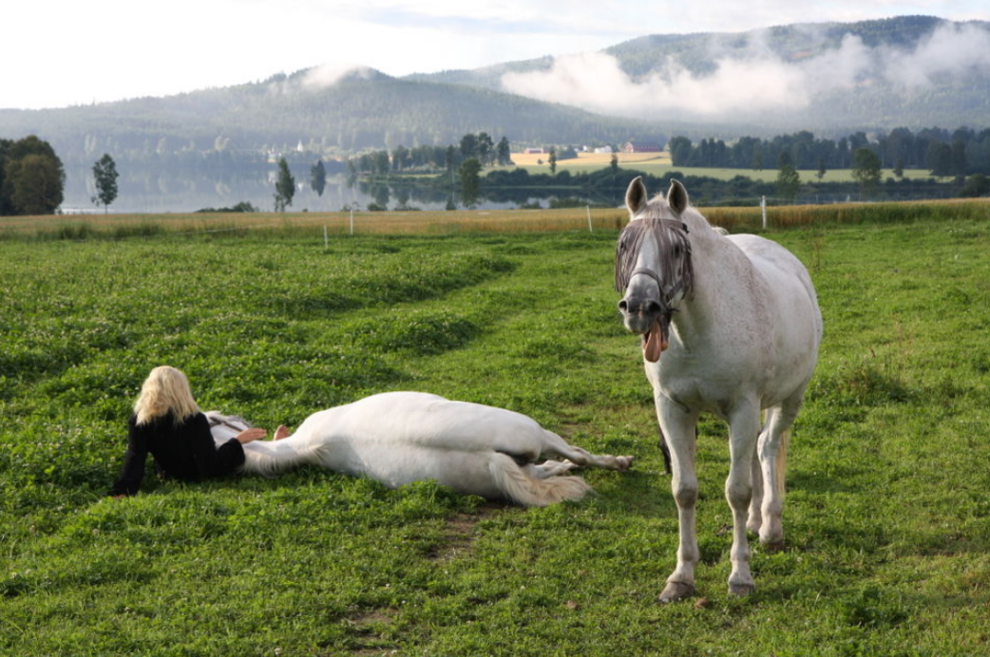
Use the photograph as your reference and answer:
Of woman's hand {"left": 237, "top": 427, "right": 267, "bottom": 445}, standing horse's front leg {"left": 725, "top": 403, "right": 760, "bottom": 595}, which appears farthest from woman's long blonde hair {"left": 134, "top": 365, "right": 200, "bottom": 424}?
standing horse's front leg {"left": 725, "top": 403, "right": 760, "bottom": 595}

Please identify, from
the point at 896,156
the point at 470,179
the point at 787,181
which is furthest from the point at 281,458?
the point at 896,156

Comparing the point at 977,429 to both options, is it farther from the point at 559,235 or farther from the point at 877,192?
the point at 877,192

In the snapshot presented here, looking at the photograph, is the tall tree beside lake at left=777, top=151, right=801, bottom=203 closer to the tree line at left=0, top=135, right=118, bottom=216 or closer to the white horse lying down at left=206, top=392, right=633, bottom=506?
the tree line at left=0, top=135, right=118, bottom=216

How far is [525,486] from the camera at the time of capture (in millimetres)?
7375

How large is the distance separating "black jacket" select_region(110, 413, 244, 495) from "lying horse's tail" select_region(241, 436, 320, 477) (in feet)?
0.37

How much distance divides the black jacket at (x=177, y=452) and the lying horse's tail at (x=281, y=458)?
0.37 ft

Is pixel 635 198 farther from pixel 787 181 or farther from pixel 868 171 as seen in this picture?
pixel 868 171

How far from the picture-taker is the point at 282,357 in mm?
12180

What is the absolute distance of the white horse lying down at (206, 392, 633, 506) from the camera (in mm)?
7484

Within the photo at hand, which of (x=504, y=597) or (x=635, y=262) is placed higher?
(x=635, y=262)

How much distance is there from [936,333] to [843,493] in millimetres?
7496

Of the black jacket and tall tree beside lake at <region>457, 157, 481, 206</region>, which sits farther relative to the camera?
tall tree beside lake at <region>457, 157, 481, 206</region>

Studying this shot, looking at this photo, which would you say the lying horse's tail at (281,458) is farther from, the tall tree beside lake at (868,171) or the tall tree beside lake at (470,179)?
the tall tree beside lake at (470,179)

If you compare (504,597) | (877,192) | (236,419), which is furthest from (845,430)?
(877,192)
